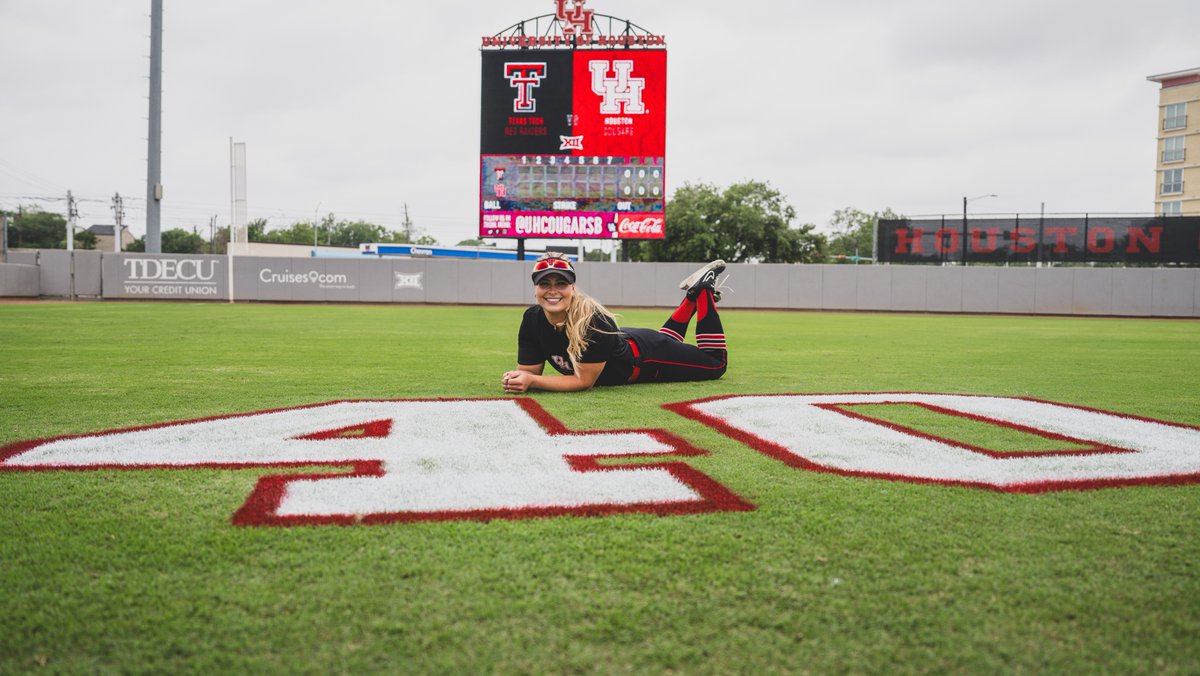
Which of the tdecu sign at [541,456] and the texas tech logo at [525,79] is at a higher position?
the texas tech logo at [525,79]

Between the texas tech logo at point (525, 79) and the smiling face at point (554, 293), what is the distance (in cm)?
1887

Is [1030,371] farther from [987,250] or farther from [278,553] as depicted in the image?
[987,250]

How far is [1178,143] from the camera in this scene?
2079 inches

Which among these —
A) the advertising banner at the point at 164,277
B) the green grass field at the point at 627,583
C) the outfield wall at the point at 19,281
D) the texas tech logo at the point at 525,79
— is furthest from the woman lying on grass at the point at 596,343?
the outfield wall at the point at 19,281

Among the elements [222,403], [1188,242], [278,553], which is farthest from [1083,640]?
[1188,242]

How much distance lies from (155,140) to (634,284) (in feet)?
57.6

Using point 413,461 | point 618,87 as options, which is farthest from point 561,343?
point 618,87

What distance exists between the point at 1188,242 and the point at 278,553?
106 feet

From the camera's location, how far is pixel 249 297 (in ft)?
87.7

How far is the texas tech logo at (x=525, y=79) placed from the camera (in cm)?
2238

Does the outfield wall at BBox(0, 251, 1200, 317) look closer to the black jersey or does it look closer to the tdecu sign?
the black jersey

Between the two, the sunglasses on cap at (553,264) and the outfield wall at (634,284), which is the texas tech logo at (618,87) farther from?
the sunglasses on cap at (553,264)

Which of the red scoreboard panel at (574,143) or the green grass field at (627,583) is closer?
the green grass field at (627,583)

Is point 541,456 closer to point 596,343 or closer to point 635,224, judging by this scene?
point 596,343
